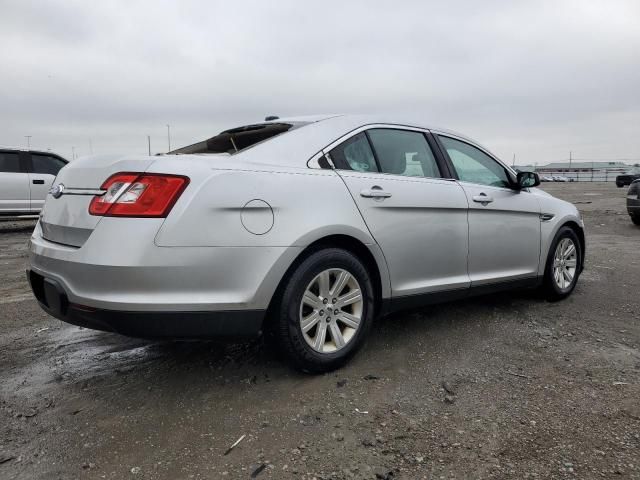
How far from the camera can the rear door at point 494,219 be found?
379cm

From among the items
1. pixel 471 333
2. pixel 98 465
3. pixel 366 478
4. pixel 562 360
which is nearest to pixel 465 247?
pixel 471 333

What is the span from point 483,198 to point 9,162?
9831 mm

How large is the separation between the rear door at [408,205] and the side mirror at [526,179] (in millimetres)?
942

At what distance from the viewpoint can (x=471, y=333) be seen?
12.2 feet

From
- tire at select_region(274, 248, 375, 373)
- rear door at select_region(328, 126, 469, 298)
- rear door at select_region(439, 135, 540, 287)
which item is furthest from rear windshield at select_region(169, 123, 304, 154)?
rear door at select_region(439, 135, 540, 287)

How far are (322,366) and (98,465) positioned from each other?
1.21m

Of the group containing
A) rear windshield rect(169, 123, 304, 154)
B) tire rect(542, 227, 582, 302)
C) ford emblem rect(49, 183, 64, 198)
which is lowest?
tire rect(542, 227, 582, 302)

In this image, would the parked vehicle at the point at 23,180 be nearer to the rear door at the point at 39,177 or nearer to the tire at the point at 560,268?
the rear door at the point at 39,177

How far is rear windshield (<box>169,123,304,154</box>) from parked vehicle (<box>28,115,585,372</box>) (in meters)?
0.02

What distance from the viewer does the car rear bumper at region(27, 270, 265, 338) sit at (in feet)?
7.79

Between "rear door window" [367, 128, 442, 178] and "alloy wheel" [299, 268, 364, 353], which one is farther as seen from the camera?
"rear door window" [367, 128, 442, 178]

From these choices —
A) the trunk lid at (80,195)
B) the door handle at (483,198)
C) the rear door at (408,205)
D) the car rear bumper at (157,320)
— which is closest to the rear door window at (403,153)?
the rear door at (408,205)

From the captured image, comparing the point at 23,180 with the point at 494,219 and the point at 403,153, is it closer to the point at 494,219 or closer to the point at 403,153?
the point at 403,153

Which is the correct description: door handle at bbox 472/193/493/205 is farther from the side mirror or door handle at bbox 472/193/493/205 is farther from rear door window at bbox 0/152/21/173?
rear door window at bbox 0/152/21/173
